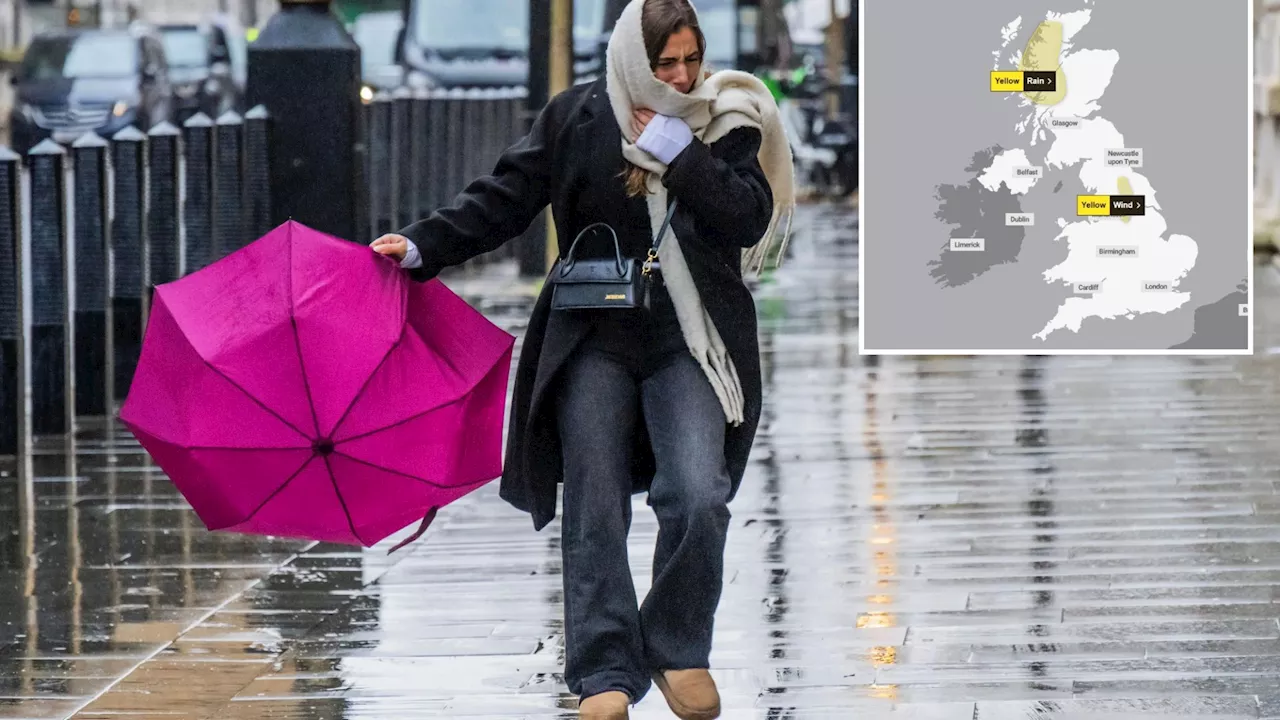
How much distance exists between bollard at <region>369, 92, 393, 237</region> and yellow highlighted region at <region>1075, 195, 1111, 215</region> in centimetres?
946

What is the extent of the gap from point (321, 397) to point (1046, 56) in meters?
2.11

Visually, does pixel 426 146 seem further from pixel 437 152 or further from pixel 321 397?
pixel 321 397

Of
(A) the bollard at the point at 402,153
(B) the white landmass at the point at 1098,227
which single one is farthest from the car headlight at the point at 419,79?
(B) the white landmass at the point at 1098,227

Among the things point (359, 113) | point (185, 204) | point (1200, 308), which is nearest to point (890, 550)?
point (1200, 308)

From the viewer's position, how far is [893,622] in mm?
6145

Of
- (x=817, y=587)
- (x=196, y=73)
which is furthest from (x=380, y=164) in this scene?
(x=196, y=73)

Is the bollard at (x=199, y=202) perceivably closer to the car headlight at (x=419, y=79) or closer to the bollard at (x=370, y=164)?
the bollard at (x=370, y=164)

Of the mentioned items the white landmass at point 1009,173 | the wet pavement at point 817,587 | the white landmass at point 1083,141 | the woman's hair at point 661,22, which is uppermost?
the woman's hair at point 661,22

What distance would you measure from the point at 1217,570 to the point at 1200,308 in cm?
99

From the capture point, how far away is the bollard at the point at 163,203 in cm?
1048

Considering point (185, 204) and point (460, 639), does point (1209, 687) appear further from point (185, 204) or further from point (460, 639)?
point (185, 204)

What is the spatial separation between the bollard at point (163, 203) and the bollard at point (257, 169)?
338 millimetres

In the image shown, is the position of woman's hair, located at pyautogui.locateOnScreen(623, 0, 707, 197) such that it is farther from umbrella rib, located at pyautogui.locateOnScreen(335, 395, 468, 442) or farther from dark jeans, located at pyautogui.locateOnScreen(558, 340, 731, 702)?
umbrella rib, located at pyautogui.locateOnScreen(335, 395, 468, 442)

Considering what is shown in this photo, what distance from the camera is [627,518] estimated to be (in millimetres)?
5129
